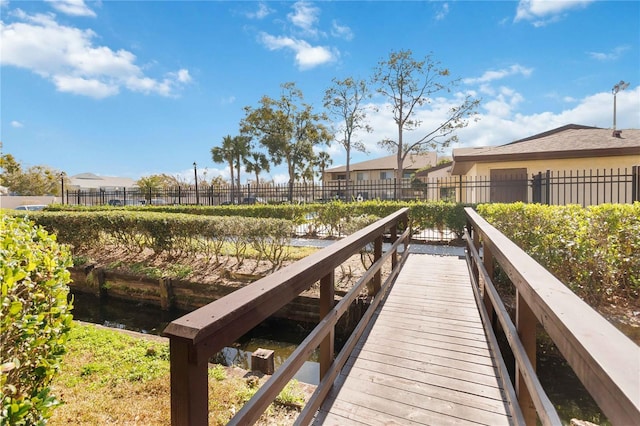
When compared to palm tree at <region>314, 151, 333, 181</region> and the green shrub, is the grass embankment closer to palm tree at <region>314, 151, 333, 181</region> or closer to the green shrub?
the green shrub

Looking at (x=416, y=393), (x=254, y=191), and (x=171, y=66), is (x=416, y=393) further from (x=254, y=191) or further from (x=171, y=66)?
(x=254, y=191)

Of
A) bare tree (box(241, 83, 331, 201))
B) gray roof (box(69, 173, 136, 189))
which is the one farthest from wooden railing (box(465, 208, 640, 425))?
gray roof (box(69, 173, 136, 189))

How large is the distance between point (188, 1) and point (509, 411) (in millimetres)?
7130

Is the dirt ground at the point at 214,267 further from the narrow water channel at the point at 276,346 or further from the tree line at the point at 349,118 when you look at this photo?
the tree line at the point at 349,118

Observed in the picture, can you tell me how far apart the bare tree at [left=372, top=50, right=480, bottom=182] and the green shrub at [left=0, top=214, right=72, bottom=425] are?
651 inches

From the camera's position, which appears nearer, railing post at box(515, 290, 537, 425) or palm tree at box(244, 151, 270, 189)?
railing post at box(515, 290, 537, 425)

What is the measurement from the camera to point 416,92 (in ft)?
59.2

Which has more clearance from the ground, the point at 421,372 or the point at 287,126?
A: the point at 287,126

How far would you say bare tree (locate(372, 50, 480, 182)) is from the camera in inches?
689

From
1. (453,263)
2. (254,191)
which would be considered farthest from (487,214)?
(254,191)

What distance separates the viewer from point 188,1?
555cm

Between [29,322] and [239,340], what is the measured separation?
4176mm

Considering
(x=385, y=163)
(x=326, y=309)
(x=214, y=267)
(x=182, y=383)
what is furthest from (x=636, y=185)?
(x=385, y=163)

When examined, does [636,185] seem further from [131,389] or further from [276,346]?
[131,389]
